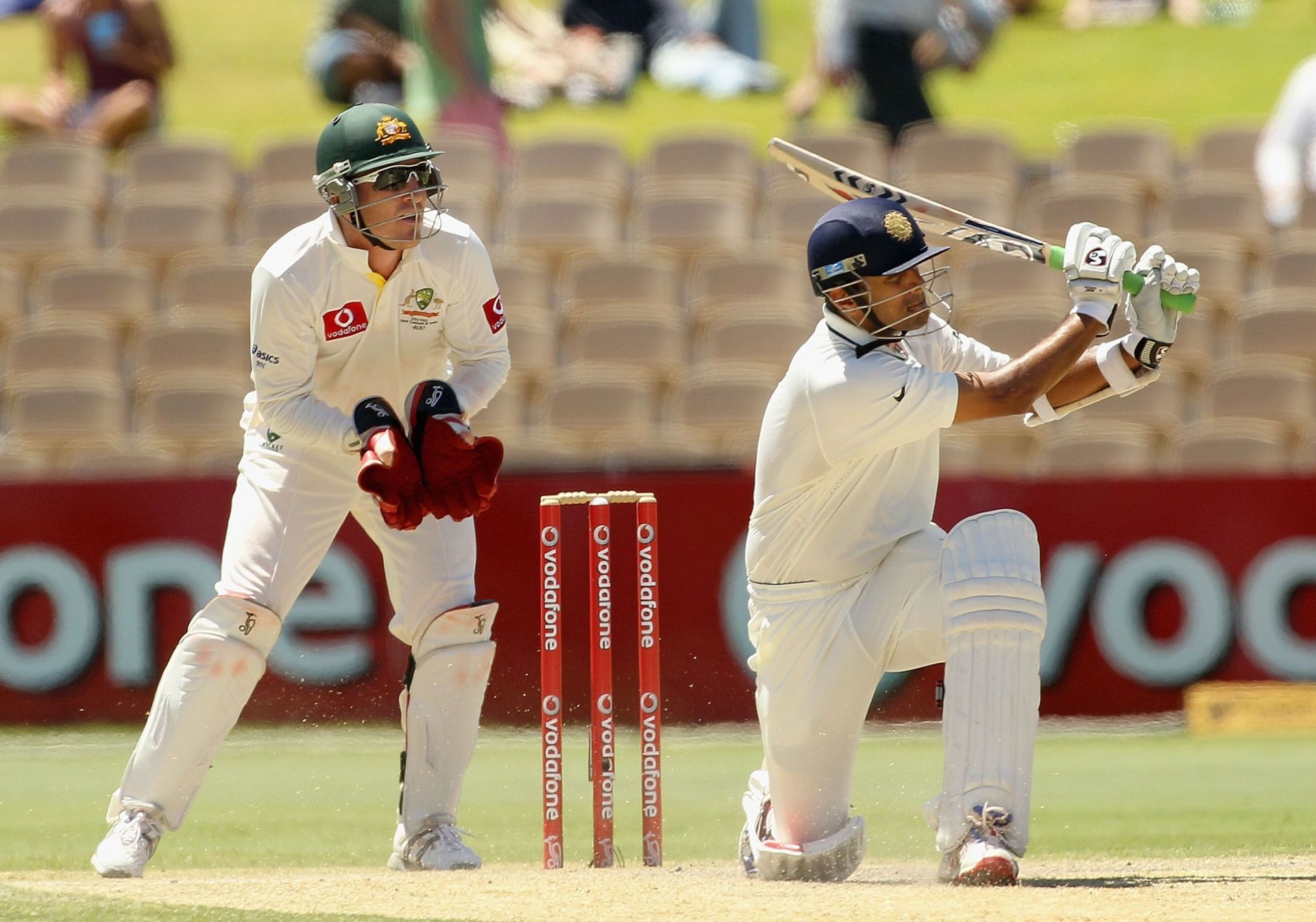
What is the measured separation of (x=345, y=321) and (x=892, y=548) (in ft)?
4.94

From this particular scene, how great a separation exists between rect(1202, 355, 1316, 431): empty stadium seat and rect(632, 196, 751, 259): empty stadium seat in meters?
2.57

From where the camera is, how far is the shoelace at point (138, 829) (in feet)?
15.5

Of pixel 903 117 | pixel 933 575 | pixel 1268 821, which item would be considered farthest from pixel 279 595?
pixel 903 117

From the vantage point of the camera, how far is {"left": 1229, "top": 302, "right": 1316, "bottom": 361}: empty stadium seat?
29.8 ft

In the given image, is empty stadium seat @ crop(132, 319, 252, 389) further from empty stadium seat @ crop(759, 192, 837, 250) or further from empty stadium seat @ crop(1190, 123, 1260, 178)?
empty stadium seat @ crop(1190, 123, 1260, 178)

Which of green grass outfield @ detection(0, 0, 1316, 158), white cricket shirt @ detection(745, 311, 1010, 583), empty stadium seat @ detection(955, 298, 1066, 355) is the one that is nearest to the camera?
white cricket shirt @ detection(745, 311, 1010, 583)

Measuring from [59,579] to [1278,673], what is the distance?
16.2ft

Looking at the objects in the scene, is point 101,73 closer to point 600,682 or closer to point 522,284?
point 522,284

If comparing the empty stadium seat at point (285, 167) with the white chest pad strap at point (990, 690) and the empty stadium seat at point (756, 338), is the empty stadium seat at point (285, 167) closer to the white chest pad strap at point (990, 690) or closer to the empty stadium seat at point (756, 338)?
the empty stadium seat at point (756, 338)

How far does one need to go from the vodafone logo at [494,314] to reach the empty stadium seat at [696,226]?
4.95 meters

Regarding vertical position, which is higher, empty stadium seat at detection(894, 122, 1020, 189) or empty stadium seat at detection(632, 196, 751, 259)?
empty stadium seat at detection(894, 122, 1020, 189)

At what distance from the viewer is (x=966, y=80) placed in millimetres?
15250

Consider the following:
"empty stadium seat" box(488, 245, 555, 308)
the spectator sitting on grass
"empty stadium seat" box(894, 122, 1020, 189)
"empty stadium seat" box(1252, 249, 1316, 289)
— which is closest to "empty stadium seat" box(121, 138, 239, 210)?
the spectator sitting on grass

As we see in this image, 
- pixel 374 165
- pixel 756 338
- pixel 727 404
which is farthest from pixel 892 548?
pixel 756 338
